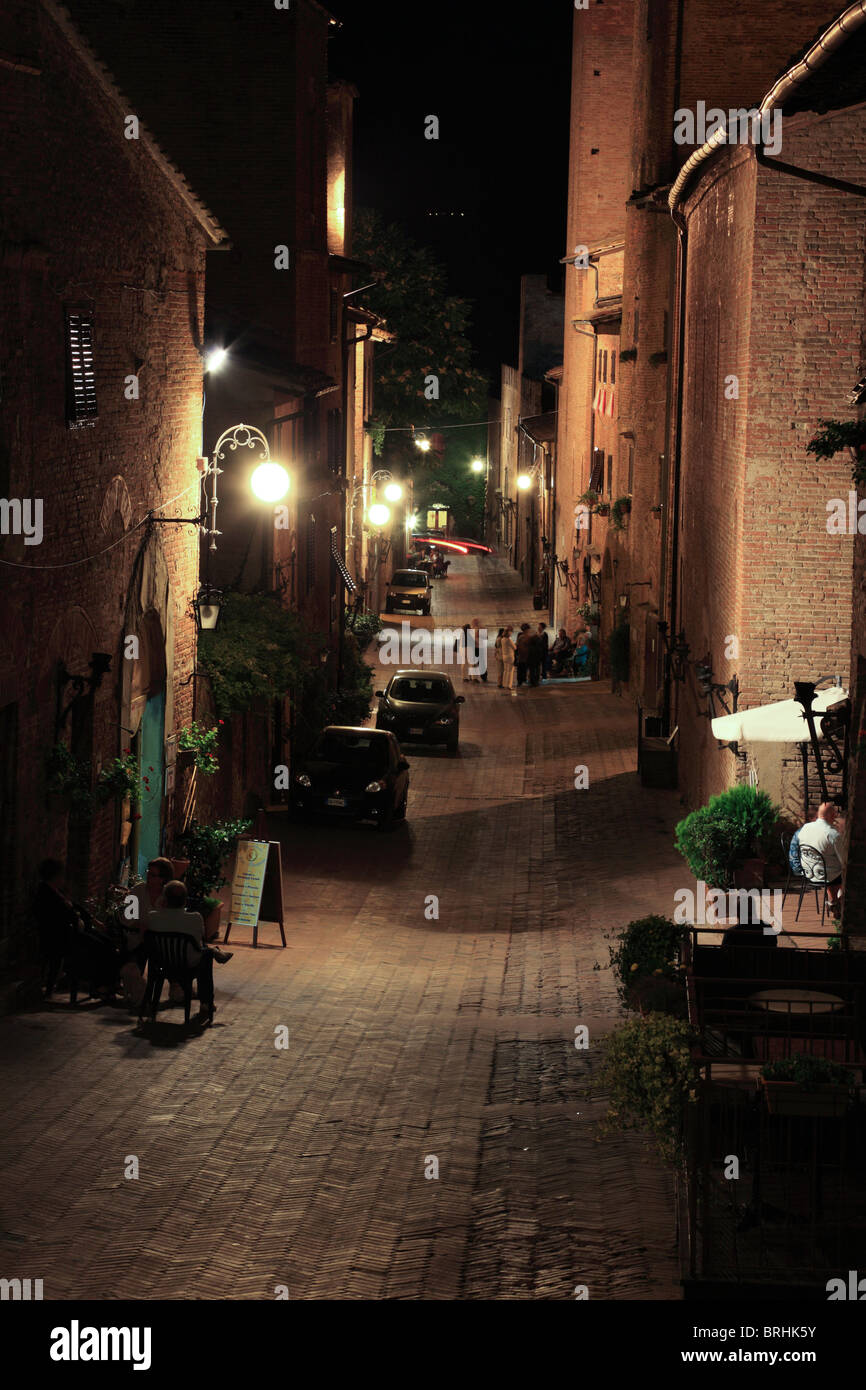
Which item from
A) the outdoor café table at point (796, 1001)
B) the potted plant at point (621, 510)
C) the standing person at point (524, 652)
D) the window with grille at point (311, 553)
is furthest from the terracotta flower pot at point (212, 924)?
the standing person at point (524, 652)

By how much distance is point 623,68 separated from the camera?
4400 centimetres

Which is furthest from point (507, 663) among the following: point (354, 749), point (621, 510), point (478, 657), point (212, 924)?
point (212, 924)

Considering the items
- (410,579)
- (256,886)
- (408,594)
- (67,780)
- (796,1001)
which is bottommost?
(256,886)

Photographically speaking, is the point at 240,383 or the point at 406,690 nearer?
the point at 240,383

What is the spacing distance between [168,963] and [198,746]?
5.49 meters

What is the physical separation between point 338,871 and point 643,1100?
12.4 meters

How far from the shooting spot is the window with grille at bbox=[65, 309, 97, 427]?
524 inches

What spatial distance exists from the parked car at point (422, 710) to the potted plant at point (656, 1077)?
20.7m

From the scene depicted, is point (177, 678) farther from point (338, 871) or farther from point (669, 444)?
point (669, 444)

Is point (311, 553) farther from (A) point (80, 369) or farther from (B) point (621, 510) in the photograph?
(A) point (80, 369)

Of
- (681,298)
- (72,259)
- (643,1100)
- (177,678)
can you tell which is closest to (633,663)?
(681,298)

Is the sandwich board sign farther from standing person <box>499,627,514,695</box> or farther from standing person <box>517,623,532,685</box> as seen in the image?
standing person <box>517,623,532,685</box>

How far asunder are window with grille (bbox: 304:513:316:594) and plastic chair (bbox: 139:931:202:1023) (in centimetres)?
1739

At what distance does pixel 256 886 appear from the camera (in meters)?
16.2
